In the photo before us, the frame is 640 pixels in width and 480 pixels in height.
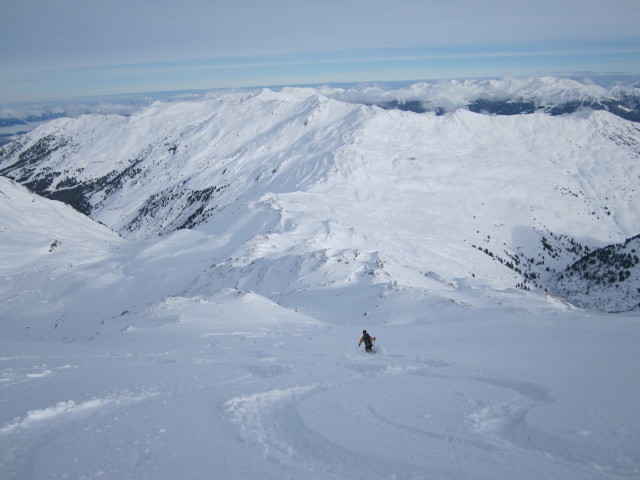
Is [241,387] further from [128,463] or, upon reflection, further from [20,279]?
[20,279]

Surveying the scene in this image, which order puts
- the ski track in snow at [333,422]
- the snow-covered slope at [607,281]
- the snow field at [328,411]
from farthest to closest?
the snow-covered slope at [607,281] < the snow field at [328,411] < the ski track in snow at [333,422]

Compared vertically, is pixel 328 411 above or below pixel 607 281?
above

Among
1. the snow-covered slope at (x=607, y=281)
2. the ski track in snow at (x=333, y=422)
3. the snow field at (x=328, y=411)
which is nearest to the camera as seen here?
the ski track in snow at (x=333, y=422)

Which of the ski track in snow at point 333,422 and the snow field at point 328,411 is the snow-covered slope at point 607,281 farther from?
the ski track in snow at point 333,422

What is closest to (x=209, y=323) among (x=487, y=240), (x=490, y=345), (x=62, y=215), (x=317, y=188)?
(x=490, y=345)

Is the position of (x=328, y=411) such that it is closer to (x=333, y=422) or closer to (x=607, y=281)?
(x=333, y=422)

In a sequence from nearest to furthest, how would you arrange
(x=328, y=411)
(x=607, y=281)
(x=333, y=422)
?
(x=333, y=422), (x=328, y=411), (x=607, y=281)

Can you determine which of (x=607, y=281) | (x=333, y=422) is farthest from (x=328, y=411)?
(x=607, y=281)

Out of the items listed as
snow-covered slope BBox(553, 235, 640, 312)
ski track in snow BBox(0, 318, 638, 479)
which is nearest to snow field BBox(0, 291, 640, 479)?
ski track in snow BBox(0, 318, 638, 479)

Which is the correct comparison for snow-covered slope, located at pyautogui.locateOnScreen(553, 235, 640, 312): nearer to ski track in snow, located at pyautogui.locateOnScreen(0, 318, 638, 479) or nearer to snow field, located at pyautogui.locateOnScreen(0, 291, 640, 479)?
snow field, located at pyautogui.locateOnScreen(0, 291, 640, 479)

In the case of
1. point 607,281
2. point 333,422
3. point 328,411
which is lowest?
point 607,281

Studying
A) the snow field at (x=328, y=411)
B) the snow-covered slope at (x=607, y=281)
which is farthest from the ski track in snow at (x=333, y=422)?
the snow-covered slope at (x=607, y=281)
